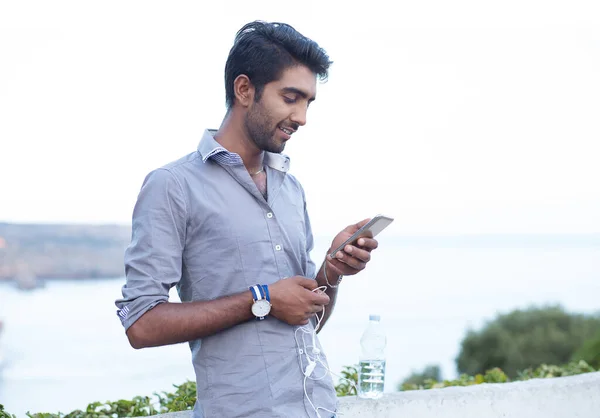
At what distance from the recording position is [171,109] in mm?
25984

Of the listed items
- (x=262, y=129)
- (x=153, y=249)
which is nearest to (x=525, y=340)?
(x=262, y=129)

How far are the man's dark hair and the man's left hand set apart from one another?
0.49 metres

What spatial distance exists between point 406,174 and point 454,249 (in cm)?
2202

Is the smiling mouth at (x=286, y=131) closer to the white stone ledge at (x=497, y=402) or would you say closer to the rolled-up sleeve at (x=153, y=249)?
the rolled-up sleeve at (x=153, y=249)

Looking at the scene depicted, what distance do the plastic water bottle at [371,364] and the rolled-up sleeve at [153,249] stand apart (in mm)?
1769

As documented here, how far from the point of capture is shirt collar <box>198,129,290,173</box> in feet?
6.61

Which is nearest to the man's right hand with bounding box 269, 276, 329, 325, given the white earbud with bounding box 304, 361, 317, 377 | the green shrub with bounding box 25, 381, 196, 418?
the white earbud with bounding box 304, 361, 317, 377

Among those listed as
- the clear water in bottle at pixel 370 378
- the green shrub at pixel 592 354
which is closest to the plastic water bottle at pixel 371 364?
the clear water in bottle at pixel 370 378

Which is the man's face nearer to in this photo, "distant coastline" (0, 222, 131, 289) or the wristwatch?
the wristwatch

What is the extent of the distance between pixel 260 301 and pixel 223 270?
0.49ft

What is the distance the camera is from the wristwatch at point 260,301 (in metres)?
1.83

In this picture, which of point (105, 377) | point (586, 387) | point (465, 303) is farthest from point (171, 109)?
point (586, 387)

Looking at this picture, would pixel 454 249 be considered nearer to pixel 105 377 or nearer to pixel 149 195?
pixel 105 377

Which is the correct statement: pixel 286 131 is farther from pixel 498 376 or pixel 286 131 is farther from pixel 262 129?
pixel 498 376
